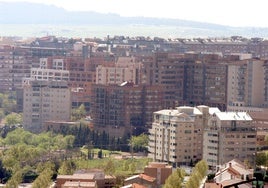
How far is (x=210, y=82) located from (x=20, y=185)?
20571 millimetres

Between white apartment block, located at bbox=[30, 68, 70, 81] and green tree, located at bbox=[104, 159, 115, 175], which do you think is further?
white apartment block, located at bbox=[30, 68, 70, 81]

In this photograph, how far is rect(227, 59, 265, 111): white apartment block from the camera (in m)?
49.1

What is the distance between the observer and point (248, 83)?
49500 millimetres

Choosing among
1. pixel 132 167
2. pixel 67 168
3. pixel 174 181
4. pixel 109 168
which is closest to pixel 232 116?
pixel 132 167

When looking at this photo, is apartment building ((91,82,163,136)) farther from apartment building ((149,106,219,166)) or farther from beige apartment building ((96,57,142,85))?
apartment building ((149,106,219,166))

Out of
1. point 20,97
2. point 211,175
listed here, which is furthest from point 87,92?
point 211,175

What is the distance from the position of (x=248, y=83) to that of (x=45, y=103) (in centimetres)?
814

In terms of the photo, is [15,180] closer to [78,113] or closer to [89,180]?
[89,180]

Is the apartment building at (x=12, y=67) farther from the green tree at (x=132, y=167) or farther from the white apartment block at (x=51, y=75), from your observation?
the green tree at (x=132, y=167)

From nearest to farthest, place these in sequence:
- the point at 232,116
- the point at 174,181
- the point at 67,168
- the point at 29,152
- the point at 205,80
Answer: the point at 174,181, the point at 67,168, the point at 232,116, the point at 29,152, the point at 205,80

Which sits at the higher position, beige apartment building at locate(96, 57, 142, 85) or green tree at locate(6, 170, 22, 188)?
beige apartment building at locate(96, 57, 142, 85)

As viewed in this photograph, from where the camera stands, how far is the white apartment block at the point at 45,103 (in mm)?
50594

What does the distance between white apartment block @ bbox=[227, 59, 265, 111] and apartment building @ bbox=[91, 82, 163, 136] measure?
3.22 meters

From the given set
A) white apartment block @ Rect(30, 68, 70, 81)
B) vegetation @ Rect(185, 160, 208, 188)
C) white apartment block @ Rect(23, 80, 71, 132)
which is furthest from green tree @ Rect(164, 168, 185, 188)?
white apartment block @ Rect(30, 68, 70, 81)
